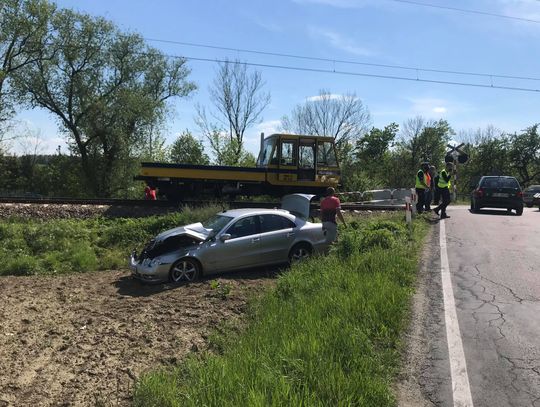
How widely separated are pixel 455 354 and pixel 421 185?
13.2 meters

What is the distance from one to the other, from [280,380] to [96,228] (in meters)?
13.3

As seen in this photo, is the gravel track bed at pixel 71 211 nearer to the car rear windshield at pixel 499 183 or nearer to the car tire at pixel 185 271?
the car tire at pixel 185 271

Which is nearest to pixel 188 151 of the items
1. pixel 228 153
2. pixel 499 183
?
pixel 228 153

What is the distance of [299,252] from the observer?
11984mm

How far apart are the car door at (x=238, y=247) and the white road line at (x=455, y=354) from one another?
433cm

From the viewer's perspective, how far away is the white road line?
427cm

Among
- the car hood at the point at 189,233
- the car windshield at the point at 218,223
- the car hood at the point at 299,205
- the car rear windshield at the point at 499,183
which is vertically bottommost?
the car hood at the point at 189,233

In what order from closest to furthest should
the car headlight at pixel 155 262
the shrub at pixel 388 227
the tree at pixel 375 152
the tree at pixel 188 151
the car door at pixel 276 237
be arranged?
the car headlight at pixel 155 262 < the car door at pixel 276 237 < the shrub at pixel 388 227 < the tree at pixel 188 151 < the tree at pixel 375 152

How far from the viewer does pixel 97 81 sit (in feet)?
129

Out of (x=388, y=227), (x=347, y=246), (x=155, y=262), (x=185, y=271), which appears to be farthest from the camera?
(x=388, y=227)

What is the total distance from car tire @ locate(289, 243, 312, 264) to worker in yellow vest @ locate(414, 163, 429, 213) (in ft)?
23.4

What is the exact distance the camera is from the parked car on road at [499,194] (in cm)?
2128

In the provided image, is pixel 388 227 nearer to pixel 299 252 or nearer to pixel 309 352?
pixel 299 252

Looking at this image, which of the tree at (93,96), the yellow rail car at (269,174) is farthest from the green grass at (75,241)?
the tree at (93,96)
